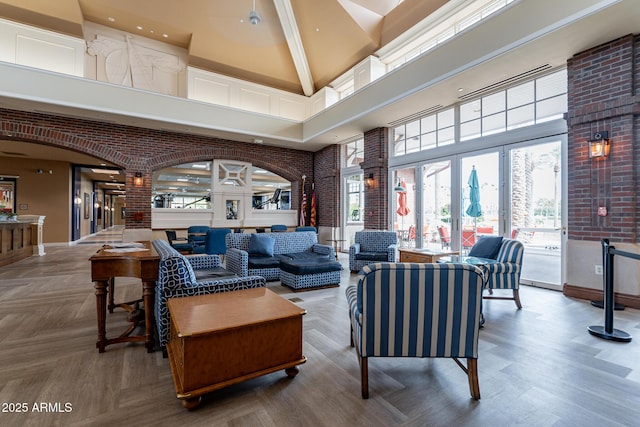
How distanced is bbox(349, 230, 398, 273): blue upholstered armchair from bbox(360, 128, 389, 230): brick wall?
157cm

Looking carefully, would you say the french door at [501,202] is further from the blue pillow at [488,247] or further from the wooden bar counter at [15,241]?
the wooden bar counter at [15,241]

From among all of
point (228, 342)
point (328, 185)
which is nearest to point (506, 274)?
point (228, 342)

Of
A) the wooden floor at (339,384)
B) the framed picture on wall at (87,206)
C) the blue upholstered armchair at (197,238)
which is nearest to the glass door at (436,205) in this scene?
the wooden floor at (339,384)

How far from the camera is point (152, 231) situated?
26.4 ft

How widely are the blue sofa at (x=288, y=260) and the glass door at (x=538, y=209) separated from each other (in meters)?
3.27

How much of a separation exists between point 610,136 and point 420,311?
421 cm

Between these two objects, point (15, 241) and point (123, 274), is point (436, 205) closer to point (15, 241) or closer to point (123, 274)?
point (123, 274)

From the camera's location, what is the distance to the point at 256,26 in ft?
25.5

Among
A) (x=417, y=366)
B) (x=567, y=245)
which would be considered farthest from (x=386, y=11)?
(x=417, y=366)

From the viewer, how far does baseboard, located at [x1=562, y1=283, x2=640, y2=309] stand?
3.78 meters

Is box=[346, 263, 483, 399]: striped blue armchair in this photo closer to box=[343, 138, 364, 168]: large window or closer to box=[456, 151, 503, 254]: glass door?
box=[456, 151, 503, 254]: glass door

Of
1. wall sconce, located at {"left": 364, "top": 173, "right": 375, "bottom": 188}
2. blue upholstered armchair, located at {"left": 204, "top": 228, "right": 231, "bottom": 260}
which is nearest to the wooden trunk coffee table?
blue upholstered armchair, located at {"left": 204, "top": 228, "right": 231, "bottom": 260}

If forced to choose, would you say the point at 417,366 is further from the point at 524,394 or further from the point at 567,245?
the point at 567,245

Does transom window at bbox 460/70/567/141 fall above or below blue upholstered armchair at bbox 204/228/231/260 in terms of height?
above
